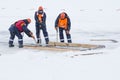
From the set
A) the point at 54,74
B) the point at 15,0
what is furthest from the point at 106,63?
the point at 15,0

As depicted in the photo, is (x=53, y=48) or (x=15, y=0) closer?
(x=53, y=48)

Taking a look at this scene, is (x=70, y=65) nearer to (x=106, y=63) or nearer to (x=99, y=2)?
(x=106, y=63)

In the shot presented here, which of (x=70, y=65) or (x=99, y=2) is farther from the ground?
(x=99, y=2)

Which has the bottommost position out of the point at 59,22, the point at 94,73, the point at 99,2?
the point at 94,73

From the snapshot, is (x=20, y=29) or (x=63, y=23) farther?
(x=63, y=23)

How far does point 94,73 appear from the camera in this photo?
34.5 ft

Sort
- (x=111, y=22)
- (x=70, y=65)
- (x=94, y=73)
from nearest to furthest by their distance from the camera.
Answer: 1. (x=94, y=73)
2. (x=70, y=65)
3. (x=111, y=22)

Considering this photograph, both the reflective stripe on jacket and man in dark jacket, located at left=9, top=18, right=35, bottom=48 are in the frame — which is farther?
the reflective stripe on jacket

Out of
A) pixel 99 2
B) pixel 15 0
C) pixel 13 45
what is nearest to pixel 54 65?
pixel 13 45

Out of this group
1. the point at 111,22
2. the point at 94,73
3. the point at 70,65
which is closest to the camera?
the point at 94,73

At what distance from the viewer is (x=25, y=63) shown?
12.0 meters

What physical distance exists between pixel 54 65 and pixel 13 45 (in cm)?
491

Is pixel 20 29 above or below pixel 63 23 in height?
below

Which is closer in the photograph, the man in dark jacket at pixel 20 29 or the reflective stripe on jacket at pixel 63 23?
the man in dark jacket at pixel 20 29
